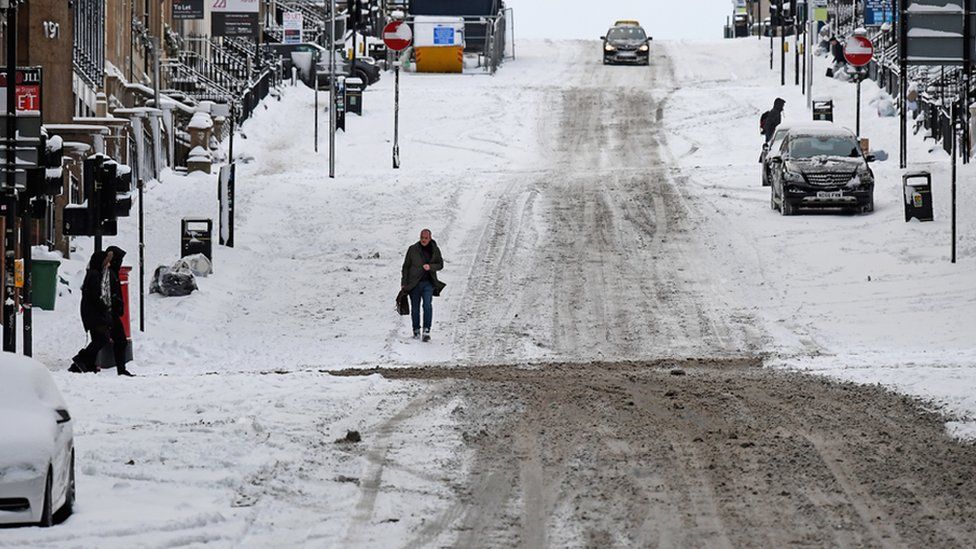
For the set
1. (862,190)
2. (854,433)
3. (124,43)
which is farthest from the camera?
(124,43)

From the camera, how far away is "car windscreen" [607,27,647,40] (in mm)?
69500

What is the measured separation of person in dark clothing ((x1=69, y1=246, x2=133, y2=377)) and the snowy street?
48 centimetres

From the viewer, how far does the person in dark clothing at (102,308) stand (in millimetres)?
20719

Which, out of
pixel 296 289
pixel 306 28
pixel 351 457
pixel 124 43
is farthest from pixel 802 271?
pixel 306 28

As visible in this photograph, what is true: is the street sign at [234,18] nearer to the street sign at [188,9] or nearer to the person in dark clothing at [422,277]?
the street sign at [188,9]

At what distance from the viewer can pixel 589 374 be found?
2019 centimetres

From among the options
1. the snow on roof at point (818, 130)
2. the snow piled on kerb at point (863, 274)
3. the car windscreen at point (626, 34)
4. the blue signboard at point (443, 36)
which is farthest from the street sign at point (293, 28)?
the snow on roof at point (818, 130)

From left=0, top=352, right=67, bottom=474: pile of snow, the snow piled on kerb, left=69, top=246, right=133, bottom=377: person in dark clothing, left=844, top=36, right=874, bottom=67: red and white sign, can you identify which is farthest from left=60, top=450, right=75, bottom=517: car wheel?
left=844, top=36, right=874, bottom=67: red and white sign

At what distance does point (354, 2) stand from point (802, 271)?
26869 mm

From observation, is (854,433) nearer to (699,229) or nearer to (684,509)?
(684,509)

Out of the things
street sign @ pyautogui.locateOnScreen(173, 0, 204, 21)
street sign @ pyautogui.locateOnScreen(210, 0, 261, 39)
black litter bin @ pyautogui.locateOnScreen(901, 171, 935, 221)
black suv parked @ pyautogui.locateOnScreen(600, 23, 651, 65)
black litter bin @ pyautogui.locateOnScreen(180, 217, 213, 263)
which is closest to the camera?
black litter bin @ pyautogui.locateOnScreen(180, 217, 213, 263)

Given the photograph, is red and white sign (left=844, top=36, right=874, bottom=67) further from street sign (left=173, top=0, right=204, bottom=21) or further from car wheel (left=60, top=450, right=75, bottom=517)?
car wheel (left=60, top=450, right=75, bottom=517)

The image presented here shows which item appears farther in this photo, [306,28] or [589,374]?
[306,28]

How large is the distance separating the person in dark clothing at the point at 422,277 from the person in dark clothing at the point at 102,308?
4821 mm
